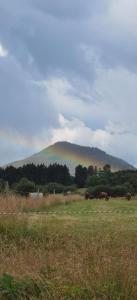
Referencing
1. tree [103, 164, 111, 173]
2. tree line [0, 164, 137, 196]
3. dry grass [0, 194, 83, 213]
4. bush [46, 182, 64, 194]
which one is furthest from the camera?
tree [103, 164, 111, 173]

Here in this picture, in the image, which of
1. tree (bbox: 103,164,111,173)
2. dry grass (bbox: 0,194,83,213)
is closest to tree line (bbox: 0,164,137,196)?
tree (bbox: 103,164,111,173)

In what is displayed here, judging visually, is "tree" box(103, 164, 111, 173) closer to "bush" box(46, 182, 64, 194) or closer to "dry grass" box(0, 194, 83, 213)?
"bush" box(46, 182, 64, 194)

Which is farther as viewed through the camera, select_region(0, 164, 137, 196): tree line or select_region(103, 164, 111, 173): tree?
select_region(103, 164, 111, 173): tree

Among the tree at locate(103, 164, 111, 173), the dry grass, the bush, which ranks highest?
the tree at locate(103, 164, 111, 173)

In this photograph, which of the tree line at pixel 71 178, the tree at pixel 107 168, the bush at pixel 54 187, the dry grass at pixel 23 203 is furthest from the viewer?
the tree at pixel 107 168

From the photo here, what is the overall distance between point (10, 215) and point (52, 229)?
146cm

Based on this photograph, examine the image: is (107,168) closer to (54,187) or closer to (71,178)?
(71,178)

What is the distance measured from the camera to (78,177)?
94.2 m

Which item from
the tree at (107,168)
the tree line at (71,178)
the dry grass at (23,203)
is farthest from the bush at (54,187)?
the dry grass at (23,203)

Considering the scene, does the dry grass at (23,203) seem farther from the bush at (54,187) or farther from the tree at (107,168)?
the tree at (107,168)

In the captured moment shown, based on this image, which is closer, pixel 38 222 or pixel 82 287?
pixel 82 287

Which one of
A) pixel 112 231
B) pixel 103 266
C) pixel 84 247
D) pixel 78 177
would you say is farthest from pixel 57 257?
pixel 78 177

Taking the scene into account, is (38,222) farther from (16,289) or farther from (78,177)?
(78,177)

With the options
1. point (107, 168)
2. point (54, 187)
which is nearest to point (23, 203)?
point (54, 187)
